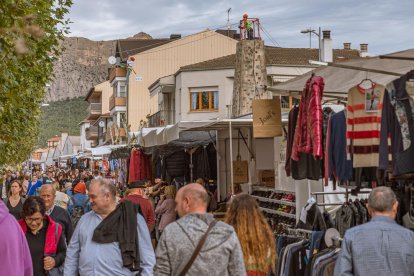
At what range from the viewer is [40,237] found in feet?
26.2

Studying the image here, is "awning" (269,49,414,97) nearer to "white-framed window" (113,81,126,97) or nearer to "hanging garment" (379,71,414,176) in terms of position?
"hanging garment" (379,71,414,176)

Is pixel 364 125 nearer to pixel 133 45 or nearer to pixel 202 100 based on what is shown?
pixel 202 100

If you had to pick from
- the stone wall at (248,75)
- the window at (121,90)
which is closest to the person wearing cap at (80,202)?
the stone wall at (248,75)

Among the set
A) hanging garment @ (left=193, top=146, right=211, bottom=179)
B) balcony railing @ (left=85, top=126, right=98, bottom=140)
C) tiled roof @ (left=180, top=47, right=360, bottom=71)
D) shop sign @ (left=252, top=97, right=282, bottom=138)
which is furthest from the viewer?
balcony railing @ (left=85, top=126, right=98, bottom=140)

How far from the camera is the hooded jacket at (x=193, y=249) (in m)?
5.35

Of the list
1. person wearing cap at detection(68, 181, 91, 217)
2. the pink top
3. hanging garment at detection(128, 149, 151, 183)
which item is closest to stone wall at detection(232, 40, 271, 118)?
hanging garment at detection(128, 149, 151, 183)

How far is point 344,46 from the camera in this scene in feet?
208

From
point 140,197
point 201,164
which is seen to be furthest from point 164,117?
point 140,197

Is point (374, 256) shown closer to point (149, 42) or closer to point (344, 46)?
point (344, 46)

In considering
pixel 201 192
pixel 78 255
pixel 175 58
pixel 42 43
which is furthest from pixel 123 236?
pixel 175 58

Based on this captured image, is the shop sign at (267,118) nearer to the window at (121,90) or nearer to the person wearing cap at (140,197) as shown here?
the person wearing cap at (140,197)

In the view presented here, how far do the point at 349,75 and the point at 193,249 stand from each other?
14.8 feet

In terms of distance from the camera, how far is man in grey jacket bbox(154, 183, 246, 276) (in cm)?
535

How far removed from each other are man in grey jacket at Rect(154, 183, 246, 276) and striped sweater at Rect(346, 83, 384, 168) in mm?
2970
